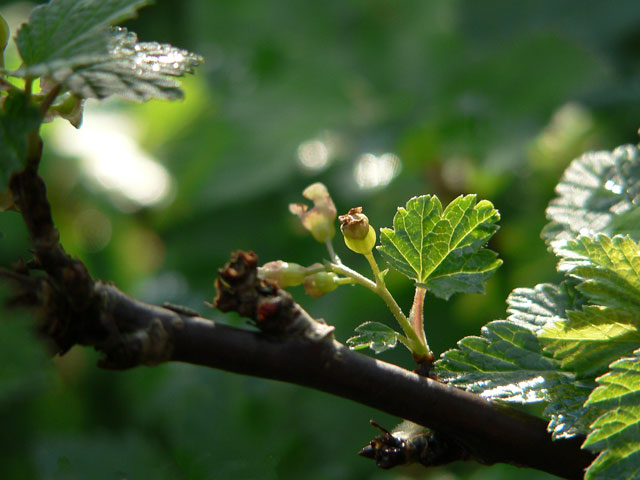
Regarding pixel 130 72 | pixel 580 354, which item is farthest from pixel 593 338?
pixel 130 72

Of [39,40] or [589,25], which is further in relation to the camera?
[589,25]

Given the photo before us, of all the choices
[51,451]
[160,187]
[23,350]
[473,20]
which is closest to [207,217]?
[160,187]

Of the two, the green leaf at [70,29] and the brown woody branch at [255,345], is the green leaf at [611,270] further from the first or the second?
the green leaf at [70,29]

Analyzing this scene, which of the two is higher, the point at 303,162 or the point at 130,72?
the point at 303,162

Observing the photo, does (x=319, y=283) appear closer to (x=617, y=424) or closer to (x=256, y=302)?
(x=256, y=302)

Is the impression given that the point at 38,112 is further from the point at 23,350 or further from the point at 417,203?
the point at 417,203

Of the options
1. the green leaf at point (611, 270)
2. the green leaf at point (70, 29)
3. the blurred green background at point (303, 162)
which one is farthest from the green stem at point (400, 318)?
the blurred green background at point (303, 162)

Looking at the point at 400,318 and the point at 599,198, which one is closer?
the point at 400,318

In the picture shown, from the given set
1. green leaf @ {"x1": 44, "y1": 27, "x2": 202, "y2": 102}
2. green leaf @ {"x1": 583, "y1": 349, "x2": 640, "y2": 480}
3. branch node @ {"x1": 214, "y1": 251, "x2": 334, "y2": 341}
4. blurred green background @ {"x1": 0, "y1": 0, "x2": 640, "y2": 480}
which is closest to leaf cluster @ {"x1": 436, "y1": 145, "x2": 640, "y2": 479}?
green leaf @ {"x1": 583, "y1": 349, "x2": 640, "y2": 480}

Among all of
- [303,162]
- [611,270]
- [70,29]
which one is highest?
[303,162]
